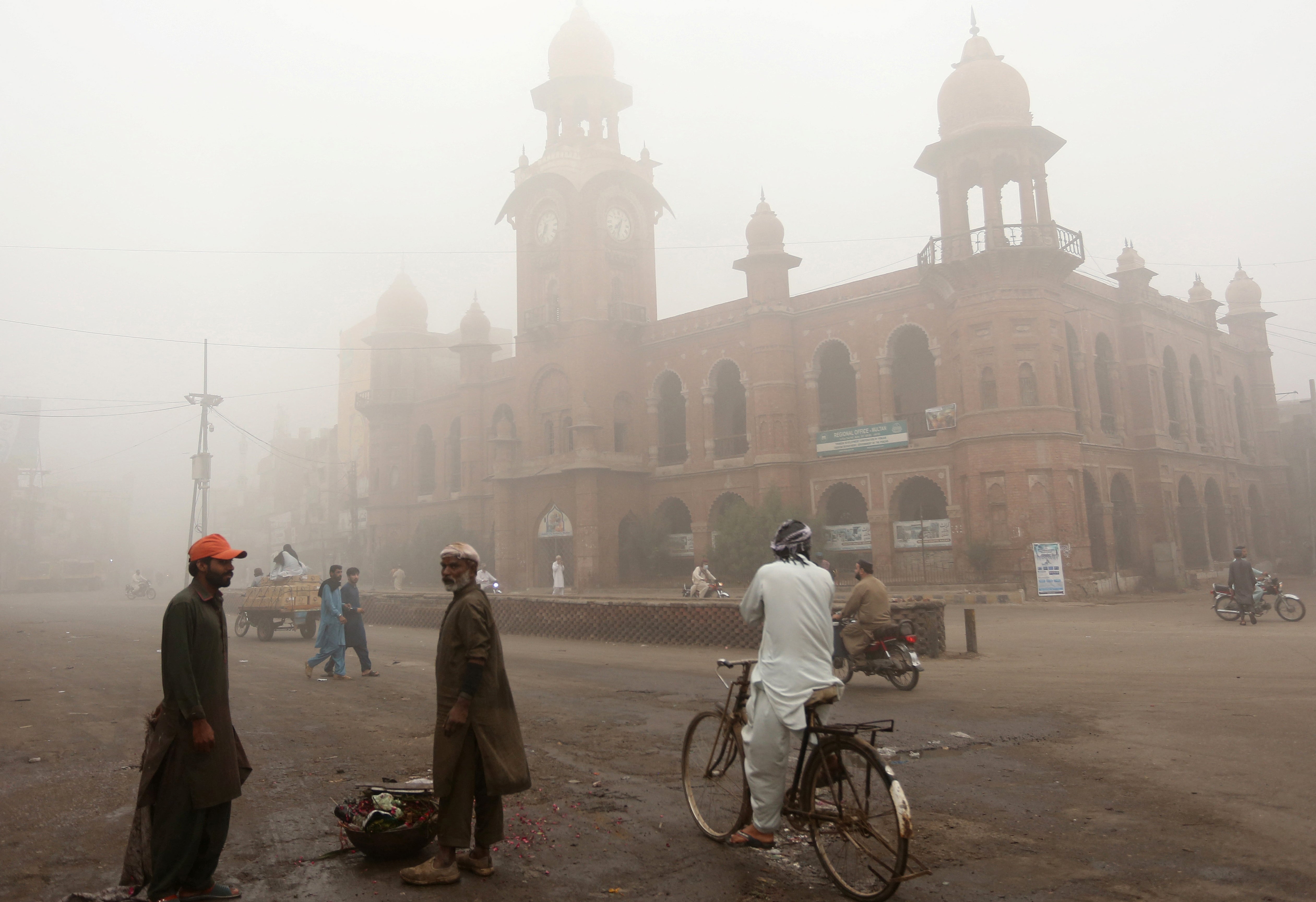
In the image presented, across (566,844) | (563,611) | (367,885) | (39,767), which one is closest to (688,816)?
(566,844)

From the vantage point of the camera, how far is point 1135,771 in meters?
5.92

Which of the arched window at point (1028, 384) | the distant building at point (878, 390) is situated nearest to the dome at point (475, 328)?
the distant building at point (878, 390)

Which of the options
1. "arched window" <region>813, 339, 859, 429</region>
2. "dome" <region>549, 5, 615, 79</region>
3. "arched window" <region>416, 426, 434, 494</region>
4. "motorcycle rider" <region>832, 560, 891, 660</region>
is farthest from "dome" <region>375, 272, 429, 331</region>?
"motorcycle rider" <region>832, 560, 891, 660</region>

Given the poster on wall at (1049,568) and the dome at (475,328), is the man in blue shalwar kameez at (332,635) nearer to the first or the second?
the poster on wall at (1049,568)

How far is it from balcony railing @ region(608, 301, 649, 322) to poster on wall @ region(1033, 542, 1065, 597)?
1802 centimetres

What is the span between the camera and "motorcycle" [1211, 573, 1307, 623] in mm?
16797

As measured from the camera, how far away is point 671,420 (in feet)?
119

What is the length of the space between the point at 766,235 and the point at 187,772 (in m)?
29.6

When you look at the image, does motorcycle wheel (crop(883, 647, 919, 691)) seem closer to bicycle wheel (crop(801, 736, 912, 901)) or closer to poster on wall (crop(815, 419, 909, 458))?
bicycle wheel (crop(801, 736, 912, 901))

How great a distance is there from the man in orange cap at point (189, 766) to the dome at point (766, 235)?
29.0m

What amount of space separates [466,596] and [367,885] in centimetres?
134

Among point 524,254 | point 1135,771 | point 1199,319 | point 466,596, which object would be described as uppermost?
point 524,254

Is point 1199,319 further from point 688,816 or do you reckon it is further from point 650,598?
point 688,816

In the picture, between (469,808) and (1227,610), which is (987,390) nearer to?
(1227,610)
